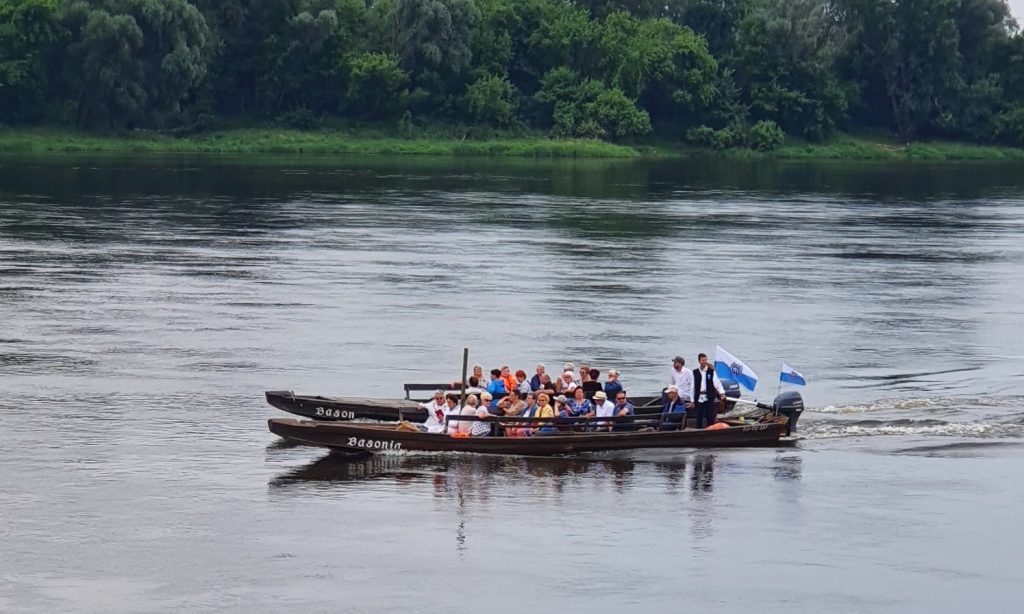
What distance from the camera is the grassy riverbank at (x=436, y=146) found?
420 ft

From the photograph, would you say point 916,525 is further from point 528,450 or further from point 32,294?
point 32,294

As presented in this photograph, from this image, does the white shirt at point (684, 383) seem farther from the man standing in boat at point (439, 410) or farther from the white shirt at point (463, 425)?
the man standing in boat at point (439, 410)

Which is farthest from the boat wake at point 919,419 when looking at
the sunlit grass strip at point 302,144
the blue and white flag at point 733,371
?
the sunlit grass strip at point 302,144

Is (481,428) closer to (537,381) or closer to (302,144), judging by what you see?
(537,381)

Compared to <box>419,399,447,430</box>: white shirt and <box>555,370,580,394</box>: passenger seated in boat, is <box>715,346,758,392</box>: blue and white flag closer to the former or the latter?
<box>555,370,580,394</box>: passenger seated in boat

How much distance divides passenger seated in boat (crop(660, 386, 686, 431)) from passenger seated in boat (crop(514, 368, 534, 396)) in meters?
3.08

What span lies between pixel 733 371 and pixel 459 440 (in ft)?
22.3

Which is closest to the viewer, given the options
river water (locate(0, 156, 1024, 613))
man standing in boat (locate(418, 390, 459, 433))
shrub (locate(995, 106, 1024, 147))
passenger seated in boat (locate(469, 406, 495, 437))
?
river water (locate(0, 156, 1024, 613))

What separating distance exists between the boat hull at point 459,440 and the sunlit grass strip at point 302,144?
98.4 m

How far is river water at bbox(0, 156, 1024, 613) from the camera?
27.2 meters

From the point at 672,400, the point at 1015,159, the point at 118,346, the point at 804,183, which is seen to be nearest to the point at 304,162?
the point at 804,183

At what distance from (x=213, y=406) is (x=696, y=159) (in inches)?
4383

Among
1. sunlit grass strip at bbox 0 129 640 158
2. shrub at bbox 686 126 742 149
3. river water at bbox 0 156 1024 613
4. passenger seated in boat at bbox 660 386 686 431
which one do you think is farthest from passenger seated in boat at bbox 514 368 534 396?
shrub at bbox 686 126 742 149

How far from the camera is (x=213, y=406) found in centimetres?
3844
